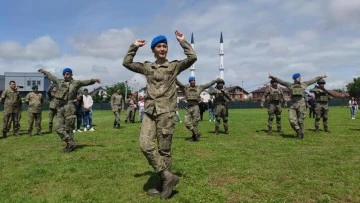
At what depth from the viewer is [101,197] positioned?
6715 mm

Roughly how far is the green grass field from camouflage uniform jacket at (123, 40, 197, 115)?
1634 millimetres

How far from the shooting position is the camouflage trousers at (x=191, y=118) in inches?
554

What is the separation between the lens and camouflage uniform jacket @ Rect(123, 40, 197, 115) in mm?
6785

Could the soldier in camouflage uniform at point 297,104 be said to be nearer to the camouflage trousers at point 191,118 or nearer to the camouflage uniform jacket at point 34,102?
the camouflage trousers at point 191,118

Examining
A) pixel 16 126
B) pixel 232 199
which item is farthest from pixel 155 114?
pixel 16 126

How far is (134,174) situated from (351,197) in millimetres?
4426

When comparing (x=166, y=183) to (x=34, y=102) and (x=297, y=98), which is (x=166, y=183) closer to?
(x=297, y=98)

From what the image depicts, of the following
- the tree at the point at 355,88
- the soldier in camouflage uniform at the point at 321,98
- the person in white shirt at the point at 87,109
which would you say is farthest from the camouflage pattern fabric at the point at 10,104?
the tree at the point at 355,88

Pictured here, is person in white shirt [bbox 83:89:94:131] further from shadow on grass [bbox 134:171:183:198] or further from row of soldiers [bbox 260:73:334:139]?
shadow on grass [bbox 134:171:183:198]

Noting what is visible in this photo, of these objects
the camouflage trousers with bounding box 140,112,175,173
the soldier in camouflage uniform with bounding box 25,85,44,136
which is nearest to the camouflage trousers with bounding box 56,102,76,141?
the camouflage trousers with bounding box 140,112,175,173

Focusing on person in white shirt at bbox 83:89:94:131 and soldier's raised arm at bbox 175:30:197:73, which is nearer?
soldier's raised arm at bbox 175:30:197:73

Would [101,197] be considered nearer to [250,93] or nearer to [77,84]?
[77,84]

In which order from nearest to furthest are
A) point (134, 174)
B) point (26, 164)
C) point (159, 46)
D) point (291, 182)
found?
1. point (159, 46)
2. point (291, 182)
3. point (134, 174)
4. point (26, 164)

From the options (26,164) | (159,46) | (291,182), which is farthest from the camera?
(26,164)
